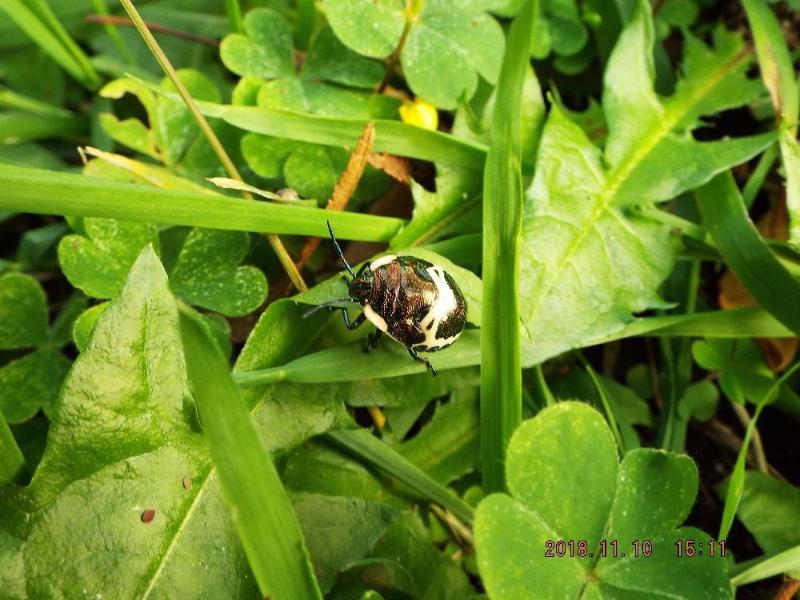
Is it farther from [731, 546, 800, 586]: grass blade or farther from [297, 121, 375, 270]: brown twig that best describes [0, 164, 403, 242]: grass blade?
[731, 546, 800, 586]: grass blade

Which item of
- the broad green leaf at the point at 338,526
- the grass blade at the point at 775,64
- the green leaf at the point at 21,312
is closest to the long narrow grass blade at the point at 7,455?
the green leaf at the point at 21,312

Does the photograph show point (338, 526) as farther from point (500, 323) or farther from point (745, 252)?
point (745, 252)

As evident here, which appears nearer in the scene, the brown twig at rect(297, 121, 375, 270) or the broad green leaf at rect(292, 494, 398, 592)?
the broad green leaf at rect(292, 494, 398, 592)

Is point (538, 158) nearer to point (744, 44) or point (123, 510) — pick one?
point (744, 44)

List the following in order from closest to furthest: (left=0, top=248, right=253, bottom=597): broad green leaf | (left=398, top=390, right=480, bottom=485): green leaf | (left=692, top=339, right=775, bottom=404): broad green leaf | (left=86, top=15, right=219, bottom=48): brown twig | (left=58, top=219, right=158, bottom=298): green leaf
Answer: (left=0, top=248, right=253, bottom=597): broad green leaf < (left=58, top=219, right=158, bottom=298): green leaf < (left=398, top=390, right=480, bottom=485): green leaf < (left=692, top=339, right=775, bottom=404): broad green leaf < (left=86, top=15, right=219, bottom=48): brown twig

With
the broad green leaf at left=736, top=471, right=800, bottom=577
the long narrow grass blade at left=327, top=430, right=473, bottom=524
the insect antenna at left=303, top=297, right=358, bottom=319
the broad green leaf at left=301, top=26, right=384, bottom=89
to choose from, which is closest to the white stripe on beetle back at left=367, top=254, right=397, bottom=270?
the insect antenna at left=303, top=297, right=358, bottom=319

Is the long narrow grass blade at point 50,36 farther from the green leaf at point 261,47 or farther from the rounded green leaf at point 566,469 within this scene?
the rounded green leaf at point 566,469

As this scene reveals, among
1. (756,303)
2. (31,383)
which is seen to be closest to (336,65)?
(31,383)
